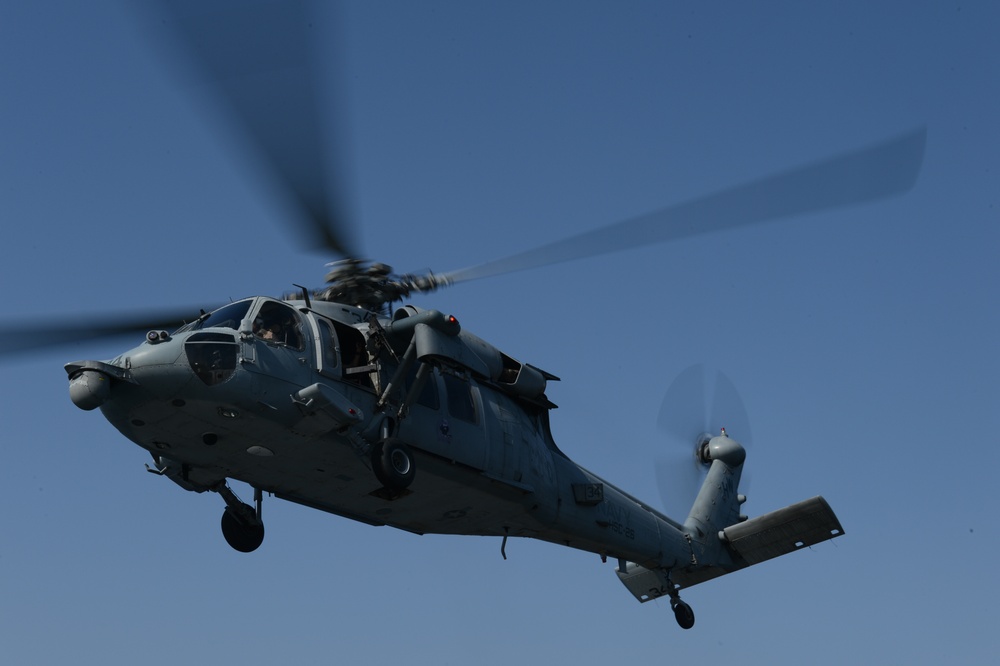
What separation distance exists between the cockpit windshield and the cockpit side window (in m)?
0.21

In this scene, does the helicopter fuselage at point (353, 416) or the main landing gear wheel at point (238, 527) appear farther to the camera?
→ the main landing gear wheel at point (238, 527)

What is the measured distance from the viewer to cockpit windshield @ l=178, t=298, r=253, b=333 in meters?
16.7

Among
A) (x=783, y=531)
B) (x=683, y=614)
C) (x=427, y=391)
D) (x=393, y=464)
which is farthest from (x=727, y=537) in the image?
(x=393, y=464)

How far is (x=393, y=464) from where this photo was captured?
17.2 metres

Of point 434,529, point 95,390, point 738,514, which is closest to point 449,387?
point 434,529

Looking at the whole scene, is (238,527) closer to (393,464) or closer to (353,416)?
(393,464)

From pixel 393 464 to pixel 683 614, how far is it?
885 cm

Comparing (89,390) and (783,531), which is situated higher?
(783,531)

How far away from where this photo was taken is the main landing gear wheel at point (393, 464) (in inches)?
673

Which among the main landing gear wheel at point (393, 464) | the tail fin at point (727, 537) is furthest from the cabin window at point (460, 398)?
the tail fin at point (727, 537)

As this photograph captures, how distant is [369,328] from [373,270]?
94 centimetres

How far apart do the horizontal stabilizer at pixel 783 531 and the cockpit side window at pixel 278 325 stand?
10.8 m

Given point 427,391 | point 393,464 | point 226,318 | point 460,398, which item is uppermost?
point 460,398

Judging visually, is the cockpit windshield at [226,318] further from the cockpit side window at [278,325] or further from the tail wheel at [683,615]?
the tail wheel at [683,615]
